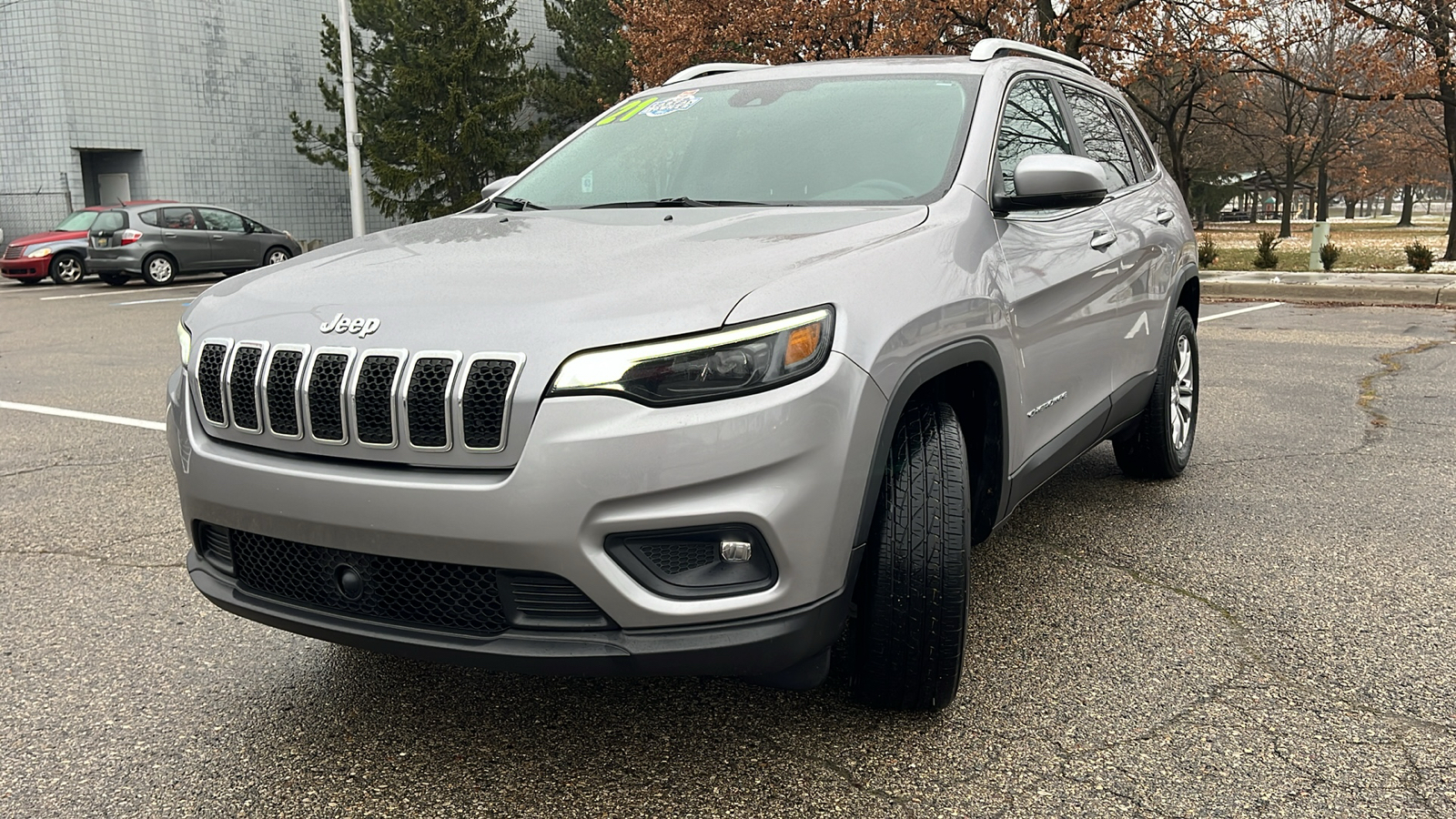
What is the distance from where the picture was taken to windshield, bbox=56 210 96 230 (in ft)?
67.2

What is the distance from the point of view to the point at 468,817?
2.47 m

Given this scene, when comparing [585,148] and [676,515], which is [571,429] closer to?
[676,515]

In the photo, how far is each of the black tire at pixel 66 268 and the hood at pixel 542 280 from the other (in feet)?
65.6

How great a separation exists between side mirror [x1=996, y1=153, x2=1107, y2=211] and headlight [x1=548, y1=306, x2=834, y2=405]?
3.93 ft

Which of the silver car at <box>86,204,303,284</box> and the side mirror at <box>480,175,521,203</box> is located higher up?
the side mirror at <box>480,175,521,203</box>

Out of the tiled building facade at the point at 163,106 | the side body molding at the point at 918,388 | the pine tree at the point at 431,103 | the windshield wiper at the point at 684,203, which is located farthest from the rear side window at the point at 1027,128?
the tiled building facade at the point at 163,106

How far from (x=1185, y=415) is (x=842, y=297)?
3418mm

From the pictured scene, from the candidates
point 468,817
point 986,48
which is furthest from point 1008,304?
point 468,817

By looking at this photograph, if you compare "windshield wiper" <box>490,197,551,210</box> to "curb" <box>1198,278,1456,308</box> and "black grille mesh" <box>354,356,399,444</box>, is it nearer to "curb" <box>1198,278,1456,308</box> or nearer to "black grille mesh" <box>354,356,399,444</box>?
"black grille mesh" <box>354,356,399,444</box>

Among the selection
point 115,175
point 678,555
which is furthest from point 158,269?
point 678,555

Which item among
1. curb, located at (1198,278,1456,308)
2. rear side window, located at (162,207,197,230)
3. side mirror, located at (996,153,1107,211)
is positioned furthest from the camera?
rear side window, located at (162,207,197,230)

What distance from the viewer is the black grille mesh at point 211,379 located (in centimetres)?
260

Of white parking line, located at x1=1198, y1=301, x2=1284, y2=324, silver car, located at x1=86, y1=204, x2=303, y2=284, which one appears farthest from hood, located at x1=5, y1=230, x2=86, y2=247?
white parking line, located at x1=1198, y1=301, x2=1284, y2=324

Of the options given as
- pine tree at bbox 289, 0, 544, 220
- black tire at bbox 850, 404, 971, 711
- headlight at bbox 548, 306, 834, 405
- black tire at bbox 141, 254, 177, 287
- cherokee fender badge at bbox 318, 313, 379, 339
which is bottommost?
black tire at bbox 141, 254, 177, 287
